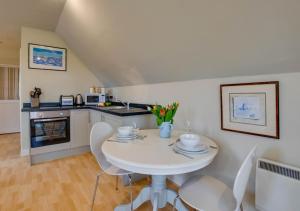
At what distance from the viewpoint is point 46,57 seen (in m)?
3.33

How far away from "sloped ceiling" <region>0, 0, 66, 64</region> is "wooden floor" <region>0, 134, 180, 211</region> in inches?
91.1

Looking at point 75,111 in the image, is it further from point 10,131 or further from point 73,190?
point 10,131

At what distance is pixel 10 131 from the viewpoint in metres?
4.87

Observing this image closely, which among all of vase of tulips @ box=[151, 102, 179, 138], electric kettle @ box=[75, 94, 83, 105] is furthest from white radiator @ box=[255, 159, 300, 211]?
electric kettle @ box=[75, 94, 83, 105]

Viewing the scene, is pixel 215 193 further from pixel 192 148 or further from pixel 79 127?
pixel 79 127

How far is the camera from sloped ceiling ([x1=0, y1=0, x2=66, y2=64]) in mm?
→ 2316

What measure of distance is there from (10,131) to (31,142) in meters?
2.91

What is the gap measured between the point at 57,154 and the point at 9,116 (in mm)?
2883

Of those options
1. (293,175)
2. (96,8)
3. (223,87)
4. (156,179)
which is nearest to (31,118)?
(96,8)

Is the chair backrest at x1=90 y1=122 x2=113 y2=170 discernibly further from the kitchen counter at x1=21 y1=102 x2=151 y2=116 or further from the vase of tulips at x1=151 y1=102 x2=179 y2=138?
the vase of tulips at x1=151 y1=102 x2=179 y2=138

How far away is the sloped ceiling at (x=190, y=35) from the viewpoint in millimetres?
1074

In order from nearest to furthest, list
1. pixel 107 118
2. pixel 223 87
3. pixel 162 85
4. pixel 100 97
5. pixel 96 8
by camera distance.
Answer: pixel 223 87 → pixel 96 8 → pixel 162 85 → pixel 107 118 → pixel 100 97

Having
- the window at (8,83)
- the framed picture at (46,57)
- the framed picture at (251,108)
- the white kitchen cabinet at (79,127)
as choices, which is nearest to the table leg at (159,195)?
the framed picture at (251,108)

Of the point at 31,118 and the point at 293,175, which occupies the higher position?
the point at 31,118
